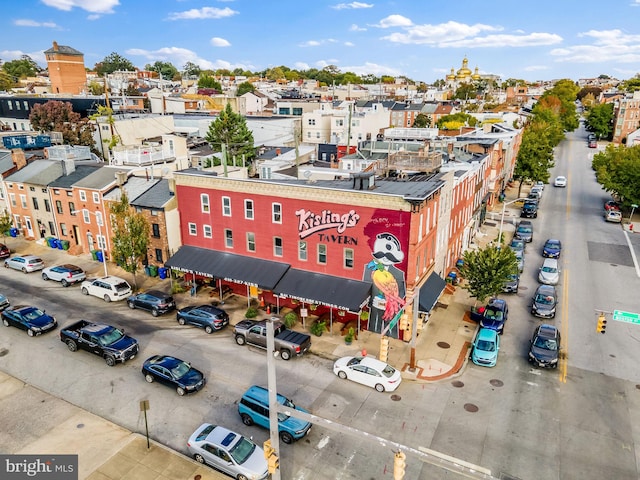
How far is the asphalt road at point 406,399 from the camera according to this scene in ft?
63.8

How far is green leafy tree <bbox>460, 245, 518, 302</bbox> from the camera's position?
104 ft

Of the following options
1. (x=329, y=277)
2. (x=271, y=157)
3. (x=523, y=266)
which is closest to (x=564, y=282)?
(x=523, y=266)

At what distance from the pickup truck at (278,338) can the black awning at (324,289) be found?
96.9 inches

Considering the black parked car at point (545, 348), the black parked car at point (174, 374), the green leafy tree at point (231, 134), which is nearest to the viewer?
the black parked car at point (174, 374)

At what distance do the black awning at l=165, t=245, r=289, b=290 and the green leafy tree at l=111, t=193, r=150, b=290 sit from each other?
2.58 meters

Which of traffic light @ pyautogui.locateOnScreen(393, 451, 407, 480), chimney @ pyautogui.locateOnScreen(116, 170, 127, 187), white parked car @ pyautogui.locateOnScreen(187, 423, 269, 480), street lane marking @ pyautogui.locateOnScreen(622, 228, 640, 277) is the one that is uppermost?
chimney @ pyautogui.locateOnScreen(116, 170, 127, 187)

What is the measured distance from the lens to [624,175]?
56.8 meters

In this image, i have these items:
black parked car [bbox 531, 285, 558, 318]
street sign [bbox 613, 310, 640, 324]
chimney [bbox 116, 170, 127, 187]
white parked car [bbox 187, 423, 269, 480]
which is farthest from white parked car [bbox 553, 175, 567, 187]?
white parked car [bbox 187, 423, 269, 480]

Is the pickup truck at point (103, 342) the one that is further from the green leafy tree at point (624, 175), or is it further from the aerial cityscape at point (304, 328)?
the green leafy tree at point (624, 175)

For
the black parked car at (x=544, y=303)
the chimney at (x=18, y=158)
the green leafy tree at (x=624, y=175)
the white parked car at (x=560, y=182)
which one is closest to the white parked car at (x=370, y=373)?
the black parked car at (x=544, y=303)

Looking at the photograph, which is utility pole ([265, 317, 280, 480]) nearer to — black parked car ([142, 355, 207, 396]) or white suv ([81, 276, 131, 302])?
black parked car ([142, 355, 207, 396])

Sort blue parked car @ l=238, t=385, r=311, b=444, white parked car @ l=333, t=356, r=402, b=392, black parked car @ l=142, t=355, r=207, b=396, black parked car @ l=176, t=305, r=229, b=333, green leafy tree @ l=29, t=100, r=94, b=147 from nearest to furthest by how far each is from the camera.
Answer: blue parked car @ l=238, t=385, r=311, b=444 → black parked car @ l=142, t=355, r=207, b=396 → white parked car @ l=333, t=356, r=402, b=392 → black parked car @ l=176, t=305, r=229, b=333 → green leafy tree @ l=29, t=100, r=94, b=147

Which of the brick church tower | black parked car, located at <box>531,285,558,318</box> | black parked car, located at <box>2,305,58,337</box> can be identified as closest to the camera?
black parked car, located at <box>2,305,58,337</box>

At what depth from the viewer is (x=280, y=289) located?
31031mm
